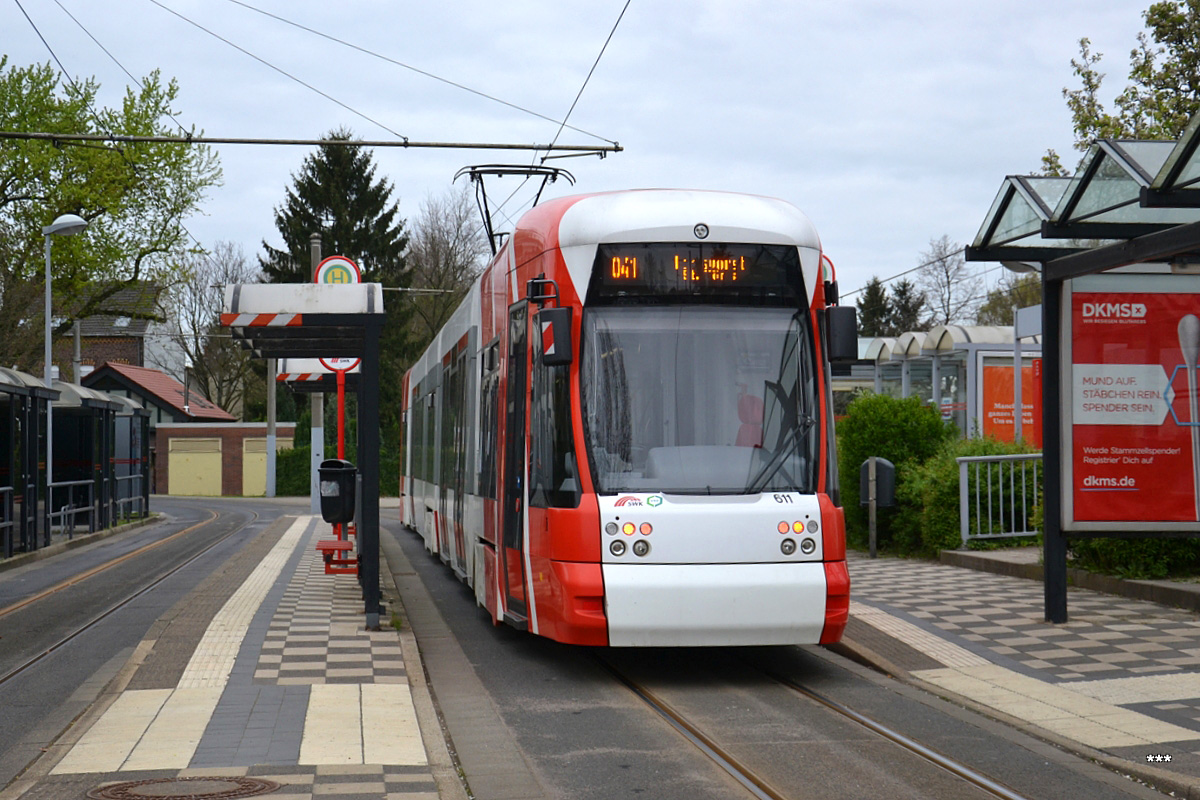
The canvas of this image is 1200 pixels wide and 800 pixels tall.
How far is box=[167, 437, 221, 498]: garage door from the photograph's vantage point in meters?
63.5

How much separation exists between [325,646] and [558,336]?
9.48 feet

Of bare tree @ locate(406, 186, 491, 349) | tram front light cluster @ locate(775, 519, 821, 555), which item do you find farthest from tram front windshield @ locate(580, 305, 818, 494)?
bare tree @ locate(406, 186, 491, 349)

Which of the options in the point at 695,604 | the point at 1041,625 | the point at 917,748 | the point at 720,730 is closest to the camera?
the point at 917,748

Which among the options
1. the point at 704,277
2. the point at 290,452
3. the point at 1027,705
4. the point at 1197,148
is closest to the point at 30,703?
the point at 704,277

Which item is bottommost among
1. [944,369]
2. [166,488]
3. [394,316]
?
[166,488]

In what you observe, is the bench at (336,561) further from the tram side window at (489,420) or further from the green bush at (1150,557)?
the green bush at (1150,557)

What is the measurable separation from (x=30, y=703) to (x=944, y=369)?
2705 cm

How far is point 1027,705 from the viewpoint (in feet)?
24.9

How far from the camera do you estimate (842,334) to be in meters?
8.80

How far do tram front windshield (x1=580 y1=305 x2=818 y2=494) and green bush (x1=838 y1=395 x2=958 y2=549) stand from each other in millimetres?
10117

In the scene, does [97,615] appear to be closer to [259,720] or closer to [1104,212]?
[259,720]

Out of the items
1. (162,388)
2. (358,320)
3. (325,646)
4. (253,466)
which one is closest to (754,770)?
(325,646)

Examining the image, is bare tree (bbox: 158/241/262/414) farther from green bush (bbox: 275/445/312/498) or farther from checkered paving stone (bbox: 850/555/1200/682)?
checkered paving stone (bbox: 850/555/1200/682)

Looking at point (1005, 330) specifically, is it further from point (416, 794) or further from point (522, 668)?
point (416, 794)
